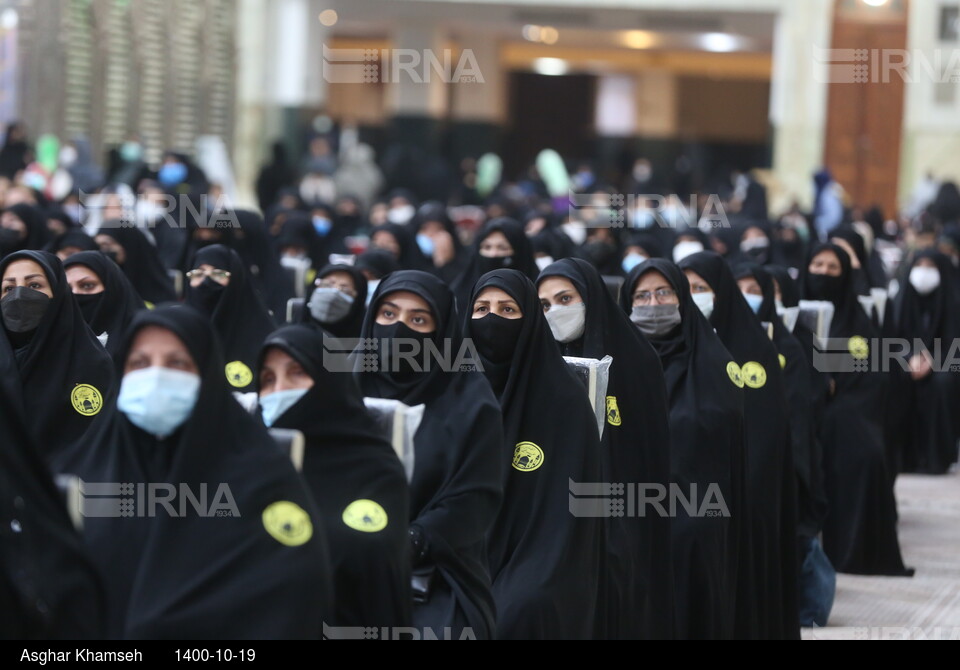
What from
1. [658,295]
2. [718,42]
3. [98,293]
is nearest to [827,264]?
[658,295]

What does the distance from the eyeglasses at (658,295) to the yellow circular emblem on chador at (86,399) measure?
1772 millimetres

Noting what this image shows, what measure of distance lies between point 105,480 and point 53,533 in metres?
0.38

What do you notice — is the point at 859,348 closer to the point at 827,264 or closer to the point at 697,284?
the point at 827,264

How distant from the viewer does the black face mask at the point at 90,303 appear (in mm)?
5805

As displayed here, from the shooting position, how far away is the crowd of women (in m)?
3.23

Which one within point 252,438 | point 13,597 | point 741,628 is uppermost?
point 252,438

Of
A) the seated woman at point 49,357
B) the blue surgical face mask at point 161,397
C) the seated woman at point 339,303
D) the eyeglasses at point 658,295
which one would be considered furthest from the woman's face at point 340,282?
the blue surgical face mask at point 161,397

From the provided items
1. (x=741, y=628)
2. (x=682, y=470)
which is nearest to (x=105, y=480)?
(x=682, y=470)

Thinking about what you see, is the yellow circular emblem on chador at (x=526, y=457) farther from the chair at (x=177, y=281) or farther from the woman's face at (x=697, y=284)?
the chair at (x=177, y=281)

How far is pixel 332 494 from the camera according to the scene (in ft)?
11.8

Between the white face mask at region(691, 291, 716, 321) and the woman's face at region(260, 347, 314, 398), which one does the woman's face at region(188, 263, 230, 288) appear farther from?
the woman's face at region(260, 347, 314, 398)

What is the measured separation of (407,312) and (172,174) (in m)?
10.3
